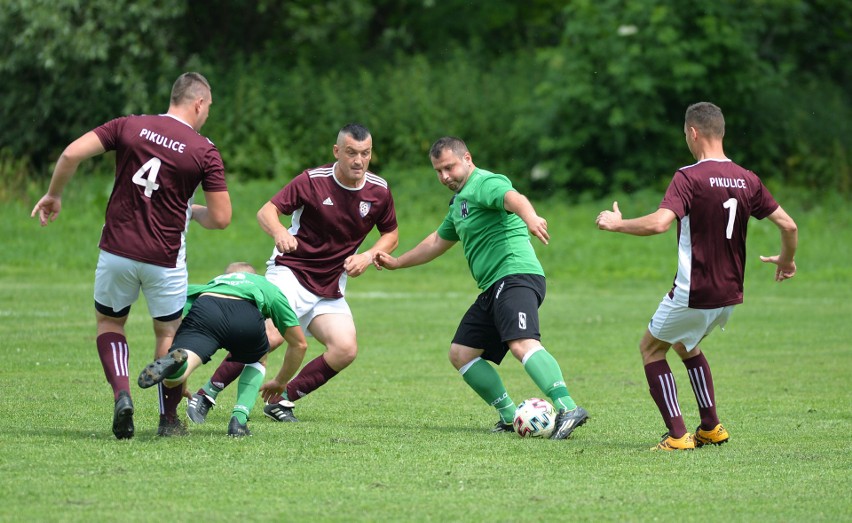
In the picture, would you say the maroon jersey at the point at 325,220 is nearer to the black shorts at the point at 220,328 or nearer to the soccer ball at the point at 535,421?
the black shorts at the point at 220,328

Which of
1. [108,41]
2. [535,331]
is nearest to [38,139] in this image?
[108,41]

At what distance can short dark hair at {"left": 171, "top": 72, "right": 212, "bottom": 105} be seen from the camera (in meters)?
7.23

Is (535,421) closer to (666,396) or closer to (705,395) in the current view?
(666,396)

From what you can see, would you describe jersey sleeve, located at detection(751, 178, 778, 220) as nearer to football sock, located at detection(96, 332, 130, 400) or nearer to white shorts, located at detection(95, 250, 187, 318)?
white shorts, located at detection(95, 250, 187, 318)

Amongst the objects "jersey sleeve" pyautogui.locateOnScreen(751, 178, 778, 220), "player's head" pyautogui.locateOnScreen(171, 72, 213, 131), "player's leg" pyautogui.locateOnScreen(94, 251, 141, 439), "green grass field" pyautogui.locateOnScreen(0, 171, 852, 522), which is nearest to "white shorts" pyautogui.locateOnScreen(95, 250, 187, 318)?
"player's leg" pyautogui.locateOnScreen(94, 251, 141, 439)

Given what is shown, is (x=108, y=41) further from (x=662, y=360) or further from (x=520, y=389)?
(x=662, y=360)

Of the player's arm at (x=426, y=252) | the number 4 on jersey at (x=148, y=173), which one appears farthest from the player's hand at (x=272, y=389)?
the number 4 on jersey at (x=148, y=173)

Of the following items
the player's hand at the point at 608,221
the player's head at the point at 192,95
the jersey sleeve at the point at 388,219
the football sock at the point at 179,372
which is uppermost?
the player's head at the point at 192,95

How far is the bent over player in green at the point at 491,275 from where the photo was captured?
7992 millimetres

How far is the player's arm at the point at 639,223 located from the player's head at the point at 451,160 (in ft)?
5.73

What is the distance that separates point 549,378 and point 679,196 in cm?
155

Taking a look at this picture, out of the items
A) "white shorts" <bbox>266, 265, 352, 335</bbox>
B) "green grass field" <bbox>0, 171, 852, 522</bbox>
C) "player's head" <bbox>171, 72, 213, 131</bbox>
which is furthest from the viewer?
"white shorts" <bbox>266, 265, 352, 335</bbox>

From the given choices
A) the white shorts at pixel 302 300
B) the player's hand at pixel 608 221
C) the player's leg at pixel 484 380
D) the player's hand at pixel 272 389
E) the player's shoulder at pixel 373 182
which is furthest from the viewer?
the player's shoulder at pixel 373 182

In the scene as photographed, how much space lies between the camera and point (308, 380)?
8.66 metres
